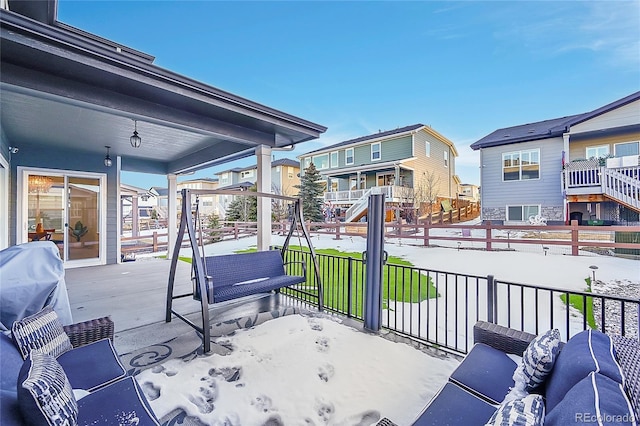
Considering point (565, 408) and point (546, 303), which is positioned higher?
point (565, 408)

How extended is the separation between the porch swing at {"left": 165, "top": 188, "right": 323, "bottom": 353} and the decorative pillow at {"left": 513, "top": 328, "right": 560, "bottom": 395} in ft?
8.26

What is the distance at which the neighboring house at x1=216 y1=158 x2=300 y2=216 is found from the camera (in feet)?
69.8

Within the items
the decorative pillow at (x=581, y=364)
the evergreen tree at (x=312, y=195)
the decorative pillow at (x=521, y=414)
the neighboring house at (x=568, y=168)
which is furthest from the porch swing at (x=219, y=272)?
the evergreen tree at (x=312, y=195)

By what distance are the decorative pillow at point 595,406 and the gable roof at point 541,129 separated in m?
13.0

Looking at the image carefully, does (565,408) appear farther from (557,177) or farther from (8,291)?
(557,177)

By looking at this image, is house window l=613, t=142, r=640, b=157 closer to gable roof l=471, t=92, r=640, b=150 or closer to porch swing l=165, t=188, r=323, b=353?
gable roof l=471, t=92, r=640, b=150

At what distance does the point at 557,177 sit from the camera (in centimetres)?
1098

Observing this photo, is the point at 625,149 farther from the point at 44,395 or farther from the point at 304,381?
the point at 44,395

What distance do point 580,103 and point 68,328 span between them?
608 inches

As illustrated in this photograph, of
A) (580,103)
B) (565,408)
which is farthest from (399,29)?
(565,408)

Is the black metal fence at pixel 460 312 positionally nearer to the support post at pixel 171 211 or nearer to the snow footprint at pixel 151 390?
the snow footprint at pixel 151 390

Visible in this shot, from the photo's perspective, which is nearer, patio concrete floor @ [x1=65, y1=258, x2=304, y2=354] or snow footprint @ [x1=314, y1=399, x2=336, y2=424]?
snow footprint @ [x1=314, y1=399, x2=336, y2=424]

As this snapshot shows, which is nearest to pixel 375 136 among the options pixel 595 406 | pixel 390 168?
pixel 390 168
